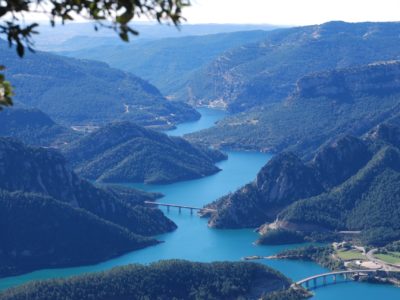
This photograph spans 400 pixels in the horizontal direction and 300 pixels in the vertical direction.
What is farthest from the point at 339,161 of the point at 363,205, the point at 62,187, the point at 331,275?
the point at 331,275

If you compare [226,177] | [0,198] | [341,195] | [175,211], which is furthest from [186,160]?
[0,198]

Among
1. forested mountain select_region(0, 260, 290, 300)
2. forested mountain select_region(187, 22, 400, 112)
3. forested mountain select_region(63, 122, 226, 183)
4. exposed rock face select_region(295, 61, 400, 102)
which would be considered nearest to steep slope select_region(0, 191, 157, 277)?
forested mountain select_region(0, 260, 290, 300)

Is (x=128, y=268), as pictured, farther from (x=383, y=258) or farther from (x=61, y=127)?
(x=61, y=127)

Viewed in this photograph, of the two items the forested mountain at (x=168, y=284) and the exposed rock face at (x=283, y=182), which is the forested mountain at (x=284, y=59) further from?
the forested mountain at (x=168, y=284)

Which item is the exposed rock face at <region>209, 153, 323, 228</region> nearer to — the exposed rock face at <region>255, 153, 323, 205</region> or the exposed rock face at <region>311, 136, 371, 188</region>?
the exposed rock face at <region>255, 153, 323, 205</region>

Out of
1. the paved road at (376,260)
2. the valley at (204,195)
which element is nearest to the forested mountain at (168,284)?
the valley at (204,195)

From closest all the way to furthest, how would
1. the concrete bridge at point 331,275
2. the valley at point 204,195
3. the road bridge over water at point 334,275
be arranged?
the valley at point 204,195, the concrete bridge at point 331,275, the road bridge over water at point 334,275
